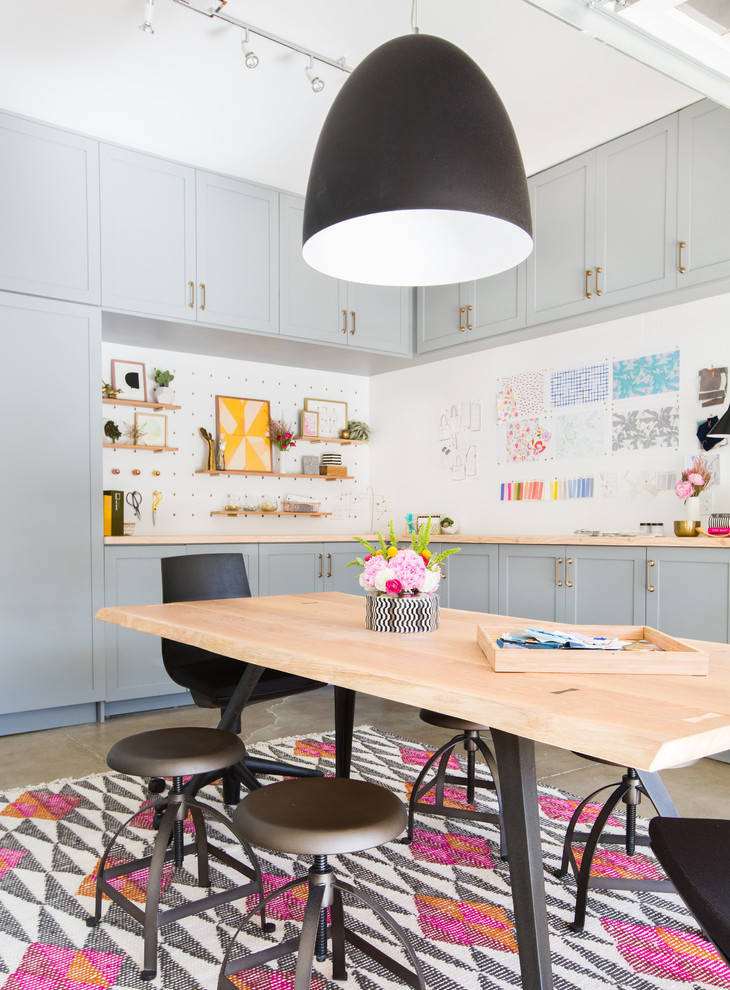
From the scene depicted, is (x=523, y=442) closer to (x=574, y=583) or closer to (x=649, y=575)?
(x=574, y=583)

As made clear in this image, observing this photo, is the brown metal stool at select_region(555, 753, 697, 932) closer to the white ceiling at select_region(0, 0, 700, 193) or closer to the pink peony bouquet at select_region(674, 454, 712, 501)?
the pink peony bouquet at select_region(674, 454, 712, 501)

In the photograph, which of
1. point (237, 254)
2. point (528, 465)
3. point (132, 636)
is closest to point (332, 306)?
point (237, 254)

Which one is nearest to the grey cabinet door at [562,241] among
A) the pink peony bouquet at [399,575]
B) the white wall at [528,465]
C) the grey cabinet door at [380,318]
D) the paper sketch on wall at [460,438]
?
the white wall at [528,465]

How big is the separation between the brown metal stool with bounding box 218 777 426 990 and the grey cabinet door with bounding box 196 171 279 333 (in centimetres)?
314

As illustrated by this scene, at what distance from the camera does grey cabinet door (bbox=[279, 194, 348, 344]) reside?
14.6ft

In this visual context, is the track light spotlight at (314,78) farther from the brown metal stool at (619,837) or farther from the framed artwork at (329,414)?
the brown metal stool at (619,837)

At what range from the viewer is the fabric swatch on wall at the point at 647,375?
3.84 meters

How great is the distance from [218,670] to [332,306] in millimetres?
2682

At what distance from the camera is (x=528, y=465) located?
4566mm

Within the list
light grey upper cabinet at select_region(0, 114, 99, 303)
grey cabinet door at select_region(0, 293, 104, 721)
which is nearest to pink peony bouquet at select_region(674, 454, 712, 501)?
grey cabinet door at select_region(0, 293, 104, 721)

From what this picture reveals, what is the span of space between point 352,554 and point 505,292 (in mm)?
1793

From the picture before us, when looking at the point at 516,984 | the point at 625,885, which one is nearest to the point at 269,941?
the point at 516,984

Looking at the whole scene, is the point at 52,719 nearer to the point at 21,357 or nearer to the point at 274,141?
the point at 21,357

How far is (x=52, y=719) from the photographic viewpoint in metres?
3.62
